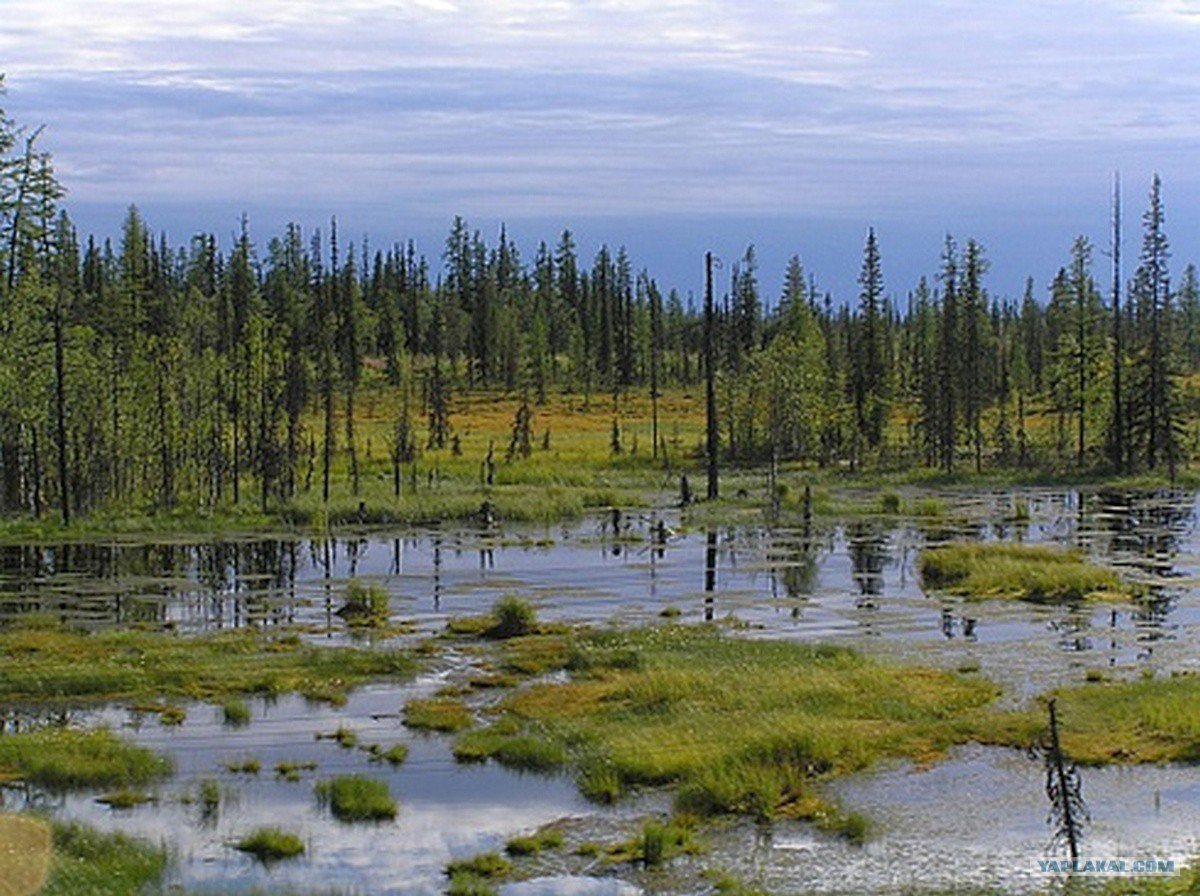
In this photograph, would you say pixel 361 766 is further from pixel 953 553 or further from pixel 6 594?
pixel 953 553

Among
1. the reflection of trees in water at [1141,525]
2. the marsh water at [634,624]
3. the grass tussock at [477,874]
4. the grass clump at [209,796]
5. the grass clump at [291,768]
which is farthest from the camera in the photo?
the reflection of trees in water at [1141,525]

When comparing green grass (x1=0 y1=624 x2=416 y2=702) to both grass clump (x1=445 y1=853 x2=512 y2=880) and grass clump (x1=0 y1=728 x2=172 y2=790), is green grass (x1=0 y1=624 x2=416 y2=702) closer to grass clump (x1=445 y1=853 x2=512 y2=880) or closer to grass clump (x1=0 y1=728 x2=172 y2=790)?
grass clump (x1=0 y1=728 x2=172 y2=790)

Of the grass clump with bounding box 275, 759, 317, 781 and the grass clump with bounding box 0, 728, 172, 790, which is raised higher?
the grass clump with bounding box 0, 728, 172, 790

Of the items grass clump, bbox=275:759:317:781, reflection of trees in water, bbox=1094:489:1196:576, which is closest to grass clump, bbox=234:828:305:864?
grass clump, bbox=275:759:317:781

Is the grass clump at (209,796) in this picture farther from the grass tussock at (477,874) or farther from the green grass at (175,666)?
the green grass at (175,666)

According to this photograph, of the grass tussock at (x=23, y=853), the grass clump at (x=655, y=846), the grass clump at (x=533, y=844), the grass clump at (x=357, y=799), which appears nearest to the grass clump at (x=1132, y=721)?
the grass clump at (x=655, y=846)

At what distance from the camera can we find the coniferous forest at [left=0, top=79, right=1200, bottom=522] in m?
64.1

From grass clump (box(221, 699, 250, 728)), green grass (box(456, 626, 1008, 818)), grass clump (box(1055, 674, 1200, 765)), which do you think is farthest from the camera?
grass clump (box(221, 699, 250, 728))

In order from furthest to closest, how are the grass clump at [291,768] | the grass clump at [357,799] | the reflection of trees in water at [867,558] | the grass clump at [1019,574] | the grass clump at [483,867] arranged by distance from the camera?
the reflection of trees in water at [867,558] → the grass clump at [1019,574] → the grass clump at [291,768] → the grass clump at [357,799] → the grass clump at [483,867]

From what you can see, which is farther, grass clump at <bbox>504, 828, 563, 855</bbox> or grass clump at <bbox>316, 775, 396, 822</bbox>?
grass clump at <bbox>316, 775, 396, 822</bbox>

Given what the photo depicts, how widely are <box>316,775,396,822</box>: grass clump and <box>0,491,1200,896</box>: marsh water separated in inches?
9.7

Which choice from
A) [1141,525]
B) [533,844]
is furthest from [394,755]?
[1141,525]

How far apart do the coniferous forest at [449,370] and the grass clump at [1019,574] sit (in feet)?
Result: 87.5

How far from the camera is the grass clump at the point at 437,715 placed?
2580 centimetres
